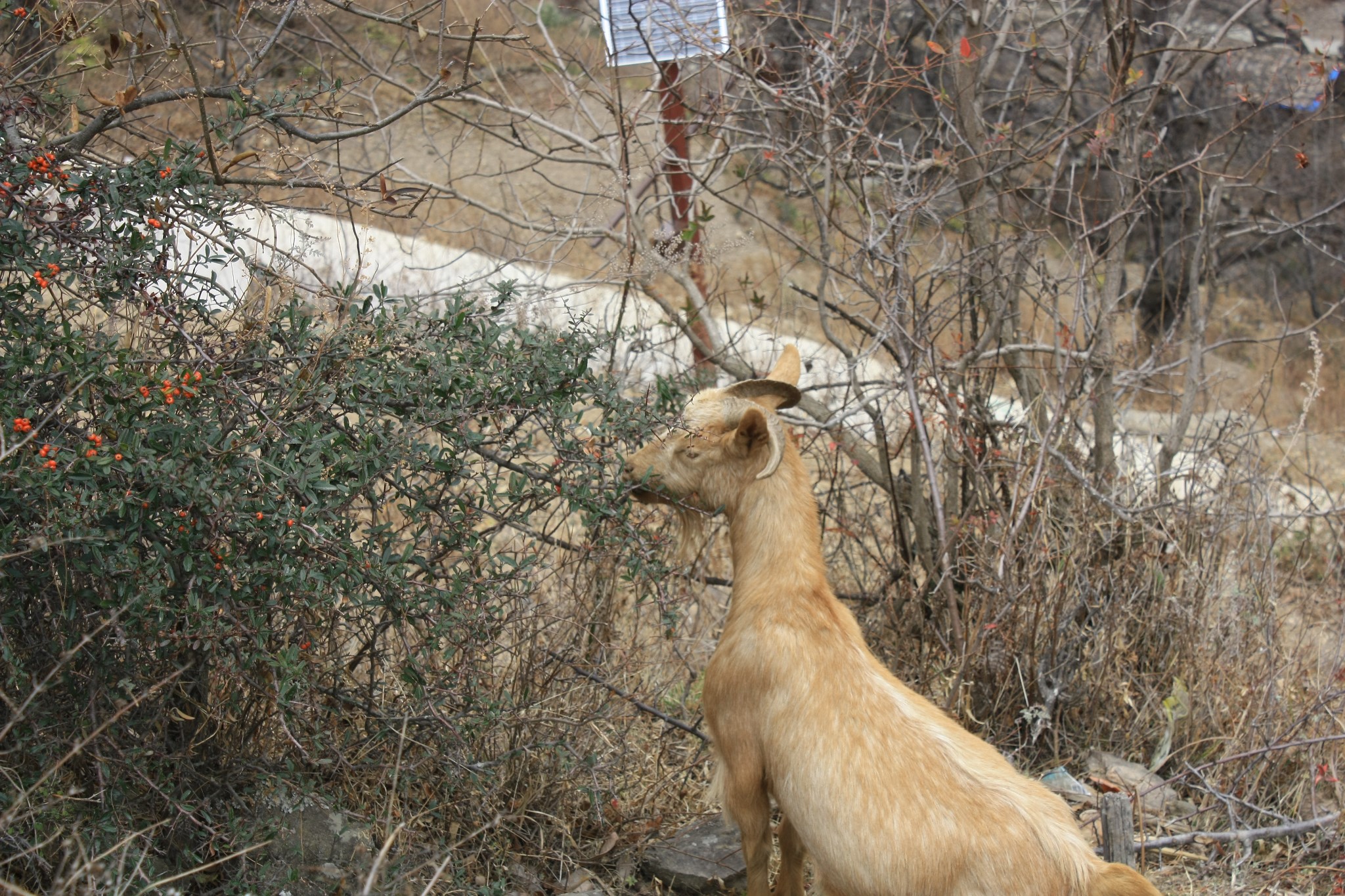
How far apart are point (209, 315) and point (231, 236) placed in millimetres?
306

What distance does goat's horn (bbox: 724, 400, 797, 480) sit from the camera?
12.3ft

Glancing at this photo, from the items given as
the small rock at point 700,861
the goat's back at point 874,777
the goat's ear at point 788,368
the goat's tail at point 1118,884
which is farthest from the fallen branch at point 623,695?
the goat's tail at point 1118,884

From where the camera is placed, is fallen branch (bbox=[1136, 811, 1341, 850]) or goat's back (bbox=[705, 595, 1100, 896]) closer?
goat's back (bbox=[705, 595, 1100, 896])

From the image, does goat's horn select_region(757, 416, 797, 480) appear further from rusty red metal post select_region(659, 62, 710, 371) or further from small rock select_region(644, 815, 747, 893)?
rusty red metal post select_region(659, 62, 710, 371)

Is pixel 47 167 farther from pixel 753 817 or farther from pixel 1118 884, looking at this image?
pixel 1118 884

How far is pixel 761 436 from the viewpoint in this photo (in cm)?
416

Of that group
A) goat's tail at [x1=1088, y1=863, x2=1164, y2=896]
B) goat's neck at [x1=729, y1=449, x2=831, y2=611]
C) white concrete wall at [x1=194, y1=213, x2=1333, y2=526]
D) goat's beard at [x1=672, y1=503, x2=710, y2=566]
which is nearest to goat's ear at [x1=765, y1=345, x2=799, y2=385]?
goat's neck at [x1=729, y1=449, x2=831, y2=611]

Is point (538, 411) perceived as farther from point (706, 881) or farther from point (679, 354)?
point (679, 354)

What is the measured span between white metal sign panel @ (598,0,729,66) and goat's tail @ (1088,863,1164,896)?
12.7 ft

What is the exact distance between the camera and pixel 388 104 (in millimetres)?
16625

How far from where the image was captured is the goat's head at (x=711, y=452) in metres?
4.17

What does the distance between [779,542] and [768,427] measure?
460 mm

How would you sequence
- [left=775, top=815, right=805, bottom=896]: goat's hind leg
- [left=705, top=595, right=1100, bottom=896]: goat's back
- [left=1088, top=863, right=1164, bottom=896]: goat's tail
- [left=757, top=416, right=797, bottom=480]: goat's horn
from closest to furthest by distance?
[left=1088, top=863, right=1164, bottom=896]: goat's tail, [left=705, top=595, right=1100, bottom=896]: goat's back, [left=757, top=416, right=797, bottom=480]: goat's horn, [left=775, top=815, right=805, bottom=896]: goat's hind leg

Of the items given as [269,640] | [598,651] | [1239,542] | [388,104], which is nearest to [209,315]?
[269,640]
